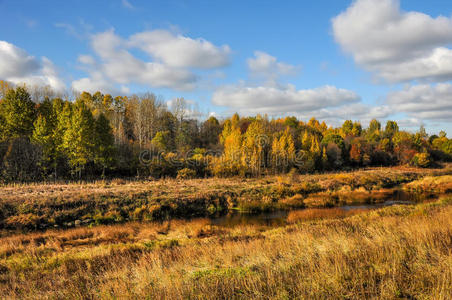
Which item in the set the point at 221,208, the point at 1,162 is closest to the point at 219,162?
the point at 221,208

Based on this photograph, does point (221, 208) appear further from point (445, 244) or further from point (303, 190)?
point (445, 244)

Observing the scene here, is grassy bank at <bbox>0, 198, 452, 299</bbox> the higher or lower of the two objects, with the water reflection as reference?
higher

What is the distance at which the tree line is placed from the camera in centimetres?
3291

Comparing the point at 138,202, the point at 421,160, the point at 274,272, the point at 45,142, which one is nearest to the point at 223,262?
the point at 274,272

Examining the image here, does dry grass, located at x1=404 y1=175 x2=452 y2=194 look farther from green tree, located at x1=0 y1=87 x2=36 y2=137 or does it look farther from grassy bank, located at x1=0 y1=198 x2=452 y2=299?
green tree, located at x1=0 y1=87 x2=36 y2=137

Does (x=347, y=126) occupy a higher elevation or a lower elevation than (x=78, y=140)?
higher

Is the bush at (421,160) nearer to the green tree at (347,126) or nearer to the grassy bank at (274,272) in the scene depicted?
the green tree at (347,126)

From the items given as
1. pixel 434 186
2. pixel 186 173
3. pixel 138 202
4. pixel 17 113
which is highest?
pixel 17 113

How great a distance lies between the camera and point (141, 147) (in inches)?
1843

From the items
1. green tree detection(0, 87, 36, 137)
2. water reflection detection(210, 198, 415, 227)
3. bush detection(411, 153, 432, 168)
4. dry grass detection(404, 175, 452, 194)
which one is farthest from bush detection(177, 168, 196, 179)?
bush detection(411, 153, 432, 168)

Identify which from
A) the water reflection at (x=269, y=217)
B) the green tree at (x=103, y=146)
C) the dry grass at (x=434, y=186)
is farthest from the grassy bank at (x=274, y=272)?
the dry grass at (x=434, y=186)

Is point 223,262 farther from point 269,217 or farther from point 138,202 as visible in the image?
point 138,202

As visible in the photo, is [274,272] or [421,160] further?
[421,160]

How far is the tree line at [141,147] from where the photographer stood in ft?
108
